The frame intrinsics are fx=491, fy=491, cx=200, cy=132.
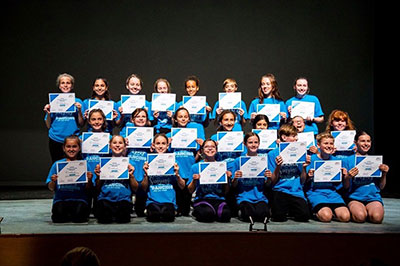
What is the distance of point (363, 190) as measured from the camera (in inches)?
198

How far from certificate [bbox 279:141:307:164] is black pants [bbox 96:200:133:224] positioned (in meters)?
1.62

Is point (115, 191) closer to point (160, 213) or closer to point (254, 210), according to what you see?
point (160, 213)

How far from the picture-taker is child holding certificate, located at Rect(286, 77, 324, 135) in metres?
5.77

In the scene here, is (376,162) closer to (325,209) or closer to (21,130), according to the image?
(325,209)

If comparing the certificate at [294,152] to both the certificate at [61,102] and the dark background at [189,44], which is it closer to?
the certificate at [61,102]

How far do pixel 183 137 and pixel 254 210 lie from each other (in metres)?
1.11

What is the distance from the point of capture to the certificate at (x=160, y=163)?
15.9 feet

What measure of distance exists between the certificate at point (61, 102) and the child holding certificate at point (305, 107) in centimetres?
253

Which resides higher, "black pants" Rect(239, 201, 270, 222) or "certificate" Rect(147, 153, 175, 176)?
"certificate" Rect(147, 153, 175, 176)

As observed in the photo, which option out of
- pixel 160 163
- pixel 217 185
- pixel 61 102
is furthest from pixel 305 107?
pixel 61 102

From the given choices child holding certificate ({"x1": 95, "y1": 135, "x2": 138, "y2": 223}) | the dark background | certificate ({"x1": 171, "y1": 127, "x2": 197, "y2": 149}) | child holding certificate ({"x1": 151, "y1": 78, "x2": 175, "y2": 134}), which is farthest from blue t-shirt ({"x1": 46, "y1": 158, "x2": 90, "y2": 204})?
the dark background

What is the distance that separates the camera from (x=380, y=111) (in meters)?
7.87

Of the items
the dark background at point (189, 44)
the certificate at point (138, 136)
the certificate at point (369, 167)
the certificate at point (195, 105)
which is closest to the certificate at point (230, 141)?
the certificate at point (195, 105)

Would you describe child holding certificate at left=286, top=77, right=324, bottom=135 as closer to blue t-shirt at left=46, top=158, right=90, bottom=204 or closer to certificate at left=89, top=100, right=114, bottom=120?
certificate at left=89, top=100, right=114, bottom=120
